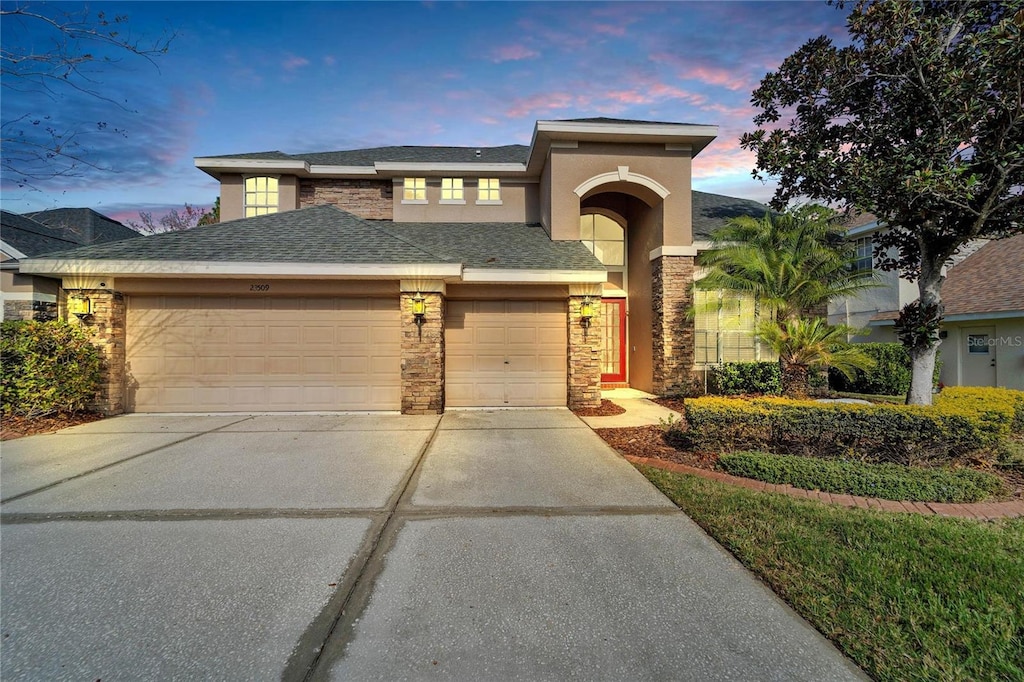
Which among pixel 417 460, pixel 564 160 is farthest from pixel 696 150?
pixel 417 460

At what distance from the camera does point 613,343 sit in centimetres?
1280

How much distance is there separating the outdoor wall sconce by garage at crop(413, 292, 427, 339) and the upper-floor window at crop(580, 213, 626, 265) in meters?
6.48

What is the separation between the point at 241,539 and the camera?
3.45 m

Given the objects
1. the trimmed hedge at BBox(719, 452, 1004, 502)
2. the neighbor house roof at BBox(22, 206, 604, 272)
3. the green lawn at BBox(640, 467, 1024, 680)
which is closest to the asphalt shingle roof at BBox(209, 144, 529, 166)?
the neighbor house roof at BBox(22, 206, 604, 272)

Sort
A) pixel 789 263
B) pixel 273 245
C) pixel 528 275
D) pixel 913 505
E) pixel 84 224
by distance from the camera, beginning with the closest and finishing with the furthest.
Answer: pixel 913 505 → pixel 789 263 → pixel 273 245 → pixel 528 275 → pixel 84 224

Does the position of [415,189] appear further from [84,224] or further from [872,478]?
[84,224]

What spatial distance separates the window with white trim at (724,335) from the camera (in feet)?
35.4

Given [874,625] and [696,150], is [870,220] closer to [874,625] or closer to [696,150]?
[696,150]

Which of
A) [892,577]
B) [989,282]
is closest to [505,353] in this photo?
[892,577]

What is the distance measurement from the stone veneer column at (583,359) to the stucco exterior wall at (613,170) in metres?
2.80

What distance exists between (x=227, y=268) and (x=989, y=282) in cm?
1978

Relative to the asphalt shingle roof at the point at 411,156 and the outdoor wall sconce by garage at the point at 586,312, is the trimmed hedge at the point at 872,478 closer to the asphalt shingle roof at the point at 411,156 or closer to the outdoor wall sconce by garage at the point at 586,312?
the outdoor wall sconce by garage at the point at 586,312

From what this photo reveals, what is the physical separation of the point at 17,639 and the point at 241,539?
48.3 inches

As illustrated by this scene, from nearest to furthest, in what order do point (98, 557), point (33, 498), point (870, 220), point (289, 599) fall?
point (289, 599) → point (98, 557) → point (33, 498) → point (870, 220)
